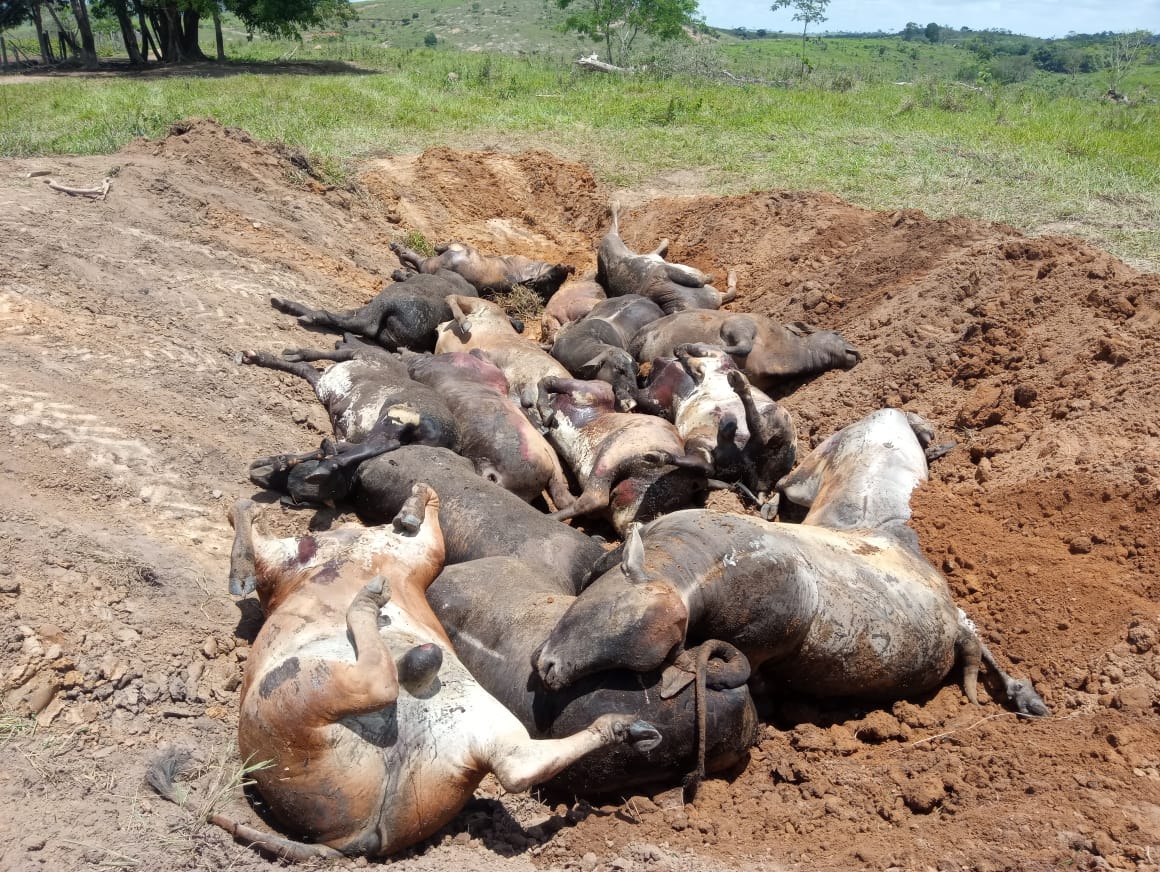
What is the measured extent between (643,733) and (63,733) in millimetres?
2272

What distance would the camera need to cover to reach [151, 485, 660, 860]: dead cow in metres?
3.30

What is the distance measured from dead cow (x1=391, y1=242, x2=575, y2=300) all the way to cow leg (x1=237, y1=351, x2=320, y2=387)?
9.78 feet

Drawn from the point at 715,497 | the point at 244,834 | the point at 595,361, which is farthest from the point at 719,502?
the point at 244,834

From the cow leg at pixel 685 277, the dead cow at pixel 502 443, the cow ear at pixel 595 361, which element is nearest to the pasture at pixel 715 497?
the cow leg at pixel 685 277

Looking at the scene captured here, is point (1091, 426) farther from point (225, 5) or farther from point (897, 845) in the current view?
point (225, 5)

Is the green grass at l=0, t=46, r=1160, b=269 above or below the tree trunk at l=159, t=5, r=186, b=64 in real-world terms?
below

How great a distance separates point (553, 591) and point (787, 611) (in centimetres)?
120

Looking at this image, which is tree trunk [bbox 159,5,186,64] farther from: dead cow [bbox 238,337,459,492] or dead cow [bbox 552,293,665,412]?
dead cow [bbox 238,337,459,492]

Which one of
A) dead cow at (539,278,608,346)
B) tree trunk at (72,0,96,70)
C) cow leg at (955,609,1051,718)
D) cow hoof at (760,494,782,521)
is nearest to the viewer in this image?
cow leg at (955,609,1051,718)

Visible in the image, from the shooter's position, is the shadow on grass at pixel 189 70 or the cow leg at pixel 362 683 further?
the shadow on grass at pixel 189 70

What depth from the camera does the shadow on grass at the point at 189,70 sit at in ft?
73.0

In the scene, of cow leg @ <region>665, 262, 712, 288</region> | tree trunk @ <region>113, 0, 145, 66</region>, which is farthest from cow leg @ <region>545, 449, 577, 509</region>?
tree trunk @ <region>113, 0, 145, 66</region>

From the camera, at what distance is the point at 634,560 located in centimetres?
382

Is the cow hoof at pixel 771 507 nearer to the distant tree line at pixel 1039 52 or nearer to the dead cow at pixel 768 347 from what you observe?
the dead cow at pixel 768 347
